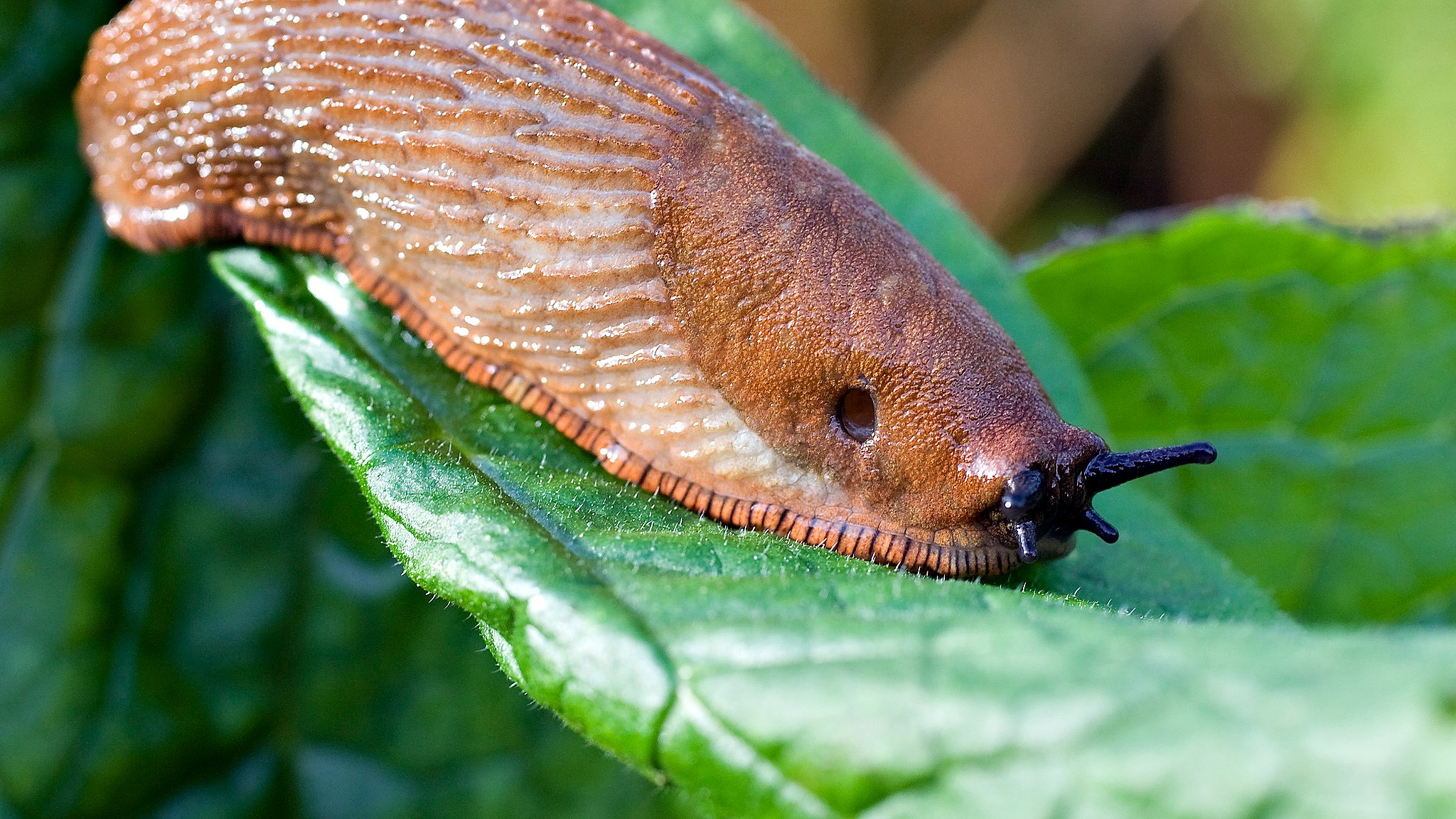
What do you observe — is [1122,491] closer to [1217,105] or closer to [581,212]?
[581,212]

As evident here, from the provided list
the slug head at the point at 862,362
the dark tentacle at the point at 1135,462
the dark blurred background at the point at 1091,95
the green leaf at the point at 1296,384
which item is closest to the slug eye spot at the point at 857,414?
the slug head at the point at 862,362

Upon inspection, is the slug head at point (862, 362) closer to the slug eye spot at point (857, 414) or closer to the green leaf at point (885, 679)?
the slug eye spot at point (857, 414)

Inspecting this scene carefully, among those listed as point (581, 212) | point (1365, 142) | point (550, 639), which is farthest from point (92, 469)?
point (1365, 142)

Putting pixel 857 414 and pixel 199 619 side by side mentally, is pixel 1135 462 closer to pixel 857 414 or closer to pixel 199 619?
pixel 857 414

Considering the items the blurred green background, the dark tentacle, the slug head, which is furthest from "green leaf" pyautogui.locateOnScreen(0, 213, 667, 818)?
the dark tentacle

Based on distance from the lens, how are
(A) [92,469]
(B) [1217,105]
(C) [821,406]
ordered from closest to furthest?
(C) [821,406] → (A) [92,469] → (B) [1217,105]

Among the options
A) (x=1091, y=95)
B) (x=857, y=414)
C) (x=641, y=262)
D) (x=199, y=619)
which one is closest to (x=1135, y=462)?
(x=857, y=414)

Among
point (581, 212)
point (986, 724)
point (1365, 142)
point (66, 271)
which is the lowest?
point (66, 271)
